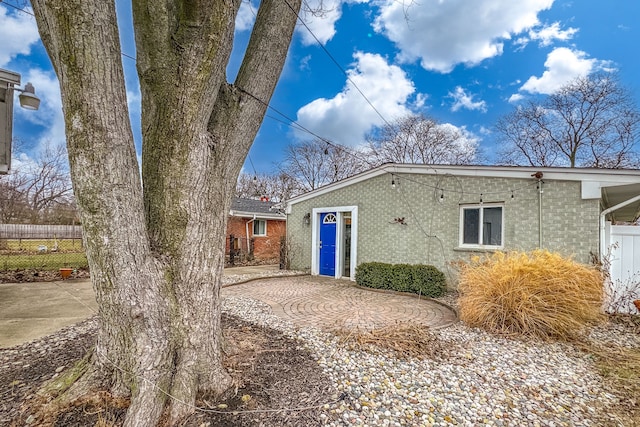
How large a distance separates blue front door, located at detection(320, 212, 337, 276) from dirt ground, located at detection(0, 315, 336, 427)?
6.14m

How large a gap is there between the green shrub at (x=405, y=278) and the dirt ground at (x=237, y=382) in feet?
14.1

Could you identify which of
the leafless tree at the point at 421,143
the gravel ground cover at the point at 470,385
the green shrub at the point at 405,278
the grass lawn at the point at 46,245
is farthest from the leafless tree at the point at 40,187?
the gravel ground cover at the point at 470,385

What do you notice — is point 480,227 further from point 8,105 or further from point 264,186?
point 264,186

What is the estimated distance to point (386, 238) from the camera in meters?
8.92

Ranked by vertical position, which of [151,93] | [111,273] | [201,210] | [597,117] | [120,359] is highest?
[597,117]

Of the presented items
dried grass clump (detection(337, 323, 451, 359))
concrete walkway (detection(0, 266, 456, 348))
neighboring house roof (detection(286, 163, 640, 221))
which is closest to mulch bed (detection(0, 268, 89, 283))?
concrete walkway (detection(0, 266, 456, 348))

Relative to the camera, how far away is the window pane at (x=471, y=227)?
294 inches

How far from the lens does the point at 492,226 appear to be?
7250 mm

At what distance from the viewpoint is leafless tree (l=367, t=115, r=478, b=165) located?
70.8ft

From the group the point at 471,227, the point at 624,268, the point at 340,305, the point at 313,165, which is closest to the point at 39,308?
the point at 340,305

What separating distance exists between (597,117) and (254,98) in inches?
905

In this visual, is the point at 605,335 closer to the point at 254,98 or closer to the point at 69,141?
the point at 254,98

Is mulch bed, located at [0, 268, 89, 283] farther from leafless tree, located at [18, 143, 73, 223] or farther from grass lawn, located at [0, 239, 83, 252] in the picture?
leafless tree, located at [18, 143, 73, 223]

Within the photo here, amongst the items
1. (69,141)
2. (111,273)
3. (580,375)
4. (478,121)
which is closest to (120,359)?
(111,273)
